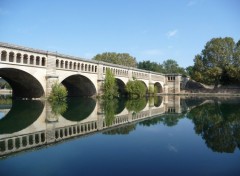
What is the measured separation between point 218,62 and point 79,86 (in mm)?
45904

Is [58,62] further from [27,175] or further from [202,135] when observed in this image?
[27,175]

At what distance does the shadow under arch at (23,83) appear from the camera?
36969mm

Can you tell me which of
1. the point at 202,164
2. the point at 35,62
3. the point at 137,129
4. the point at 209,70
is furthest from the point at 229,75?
the point at 202,164

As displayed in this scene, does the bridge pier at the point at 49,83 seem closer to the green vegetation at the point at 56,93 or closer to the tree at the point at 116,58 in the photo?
the green vegetation at the point at 56,93

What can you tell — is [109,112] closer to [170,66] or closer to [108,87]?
[108,87]

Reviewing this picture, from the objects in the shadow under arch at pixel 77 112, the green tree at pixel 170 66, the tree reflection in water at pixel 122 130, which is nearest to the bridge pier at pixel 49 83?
the shadow under arch at pixel 77 112

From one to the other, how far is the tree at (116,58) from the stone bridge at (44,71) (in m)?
32.1

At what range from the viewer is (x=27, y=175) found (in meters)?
7.48

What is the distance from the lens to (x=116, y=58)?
307ft

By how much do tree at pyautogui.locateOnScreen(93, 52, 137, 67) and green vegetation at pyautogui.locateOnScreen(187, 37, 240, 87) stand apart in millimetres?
26367

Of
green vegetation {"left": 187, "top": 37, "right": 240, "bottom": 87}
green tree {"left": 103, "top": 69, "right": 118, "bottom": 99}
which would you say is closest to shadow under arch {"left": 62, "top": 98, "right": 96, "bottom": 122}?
green tree {"left": 103, "top": 69, "right": 118, "bottom": 99}

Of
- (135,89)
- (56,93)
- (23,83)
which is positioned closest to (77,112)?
(56,93)

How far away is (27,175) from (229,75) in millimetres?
77668

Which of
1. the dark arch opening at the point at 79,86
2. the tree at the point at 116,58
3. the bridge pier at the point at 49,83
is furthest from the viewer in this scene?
the tree at the point at 116,58
